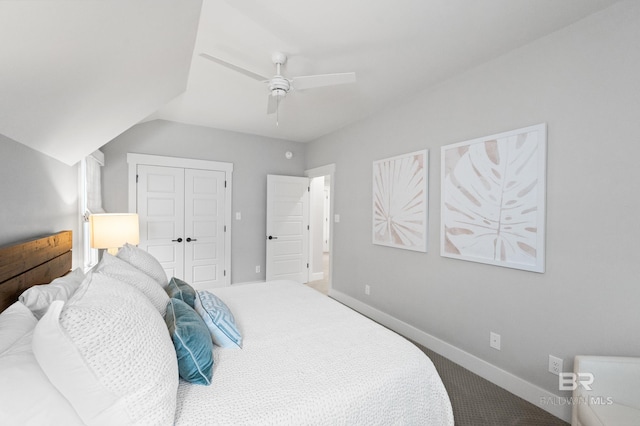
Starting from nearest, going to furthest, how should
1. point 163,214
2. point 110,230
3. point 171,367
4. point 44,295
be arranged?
1. point 171,367
2. point 44,295
3. point 110,230
4. point 163,214

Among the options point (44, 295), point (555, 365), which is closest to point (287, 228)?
point (44, 295)

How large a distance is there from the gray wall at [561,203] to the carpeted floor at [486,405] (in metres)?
0.19

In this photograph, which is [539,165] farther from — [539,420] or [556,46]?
[539,420]

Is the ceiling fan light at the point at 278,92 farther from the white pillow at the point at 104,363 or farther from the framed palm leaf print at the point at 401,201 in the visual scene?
the white pillow at the point at 104,363

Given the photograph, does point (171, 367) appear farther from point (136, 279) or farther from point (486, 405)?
point (486, 405)

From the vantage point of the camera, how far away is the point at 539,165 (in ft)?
6.68

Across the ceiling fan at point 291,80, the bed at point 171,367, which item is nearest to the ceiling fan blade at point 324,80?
the ceiling fan at point 291,80

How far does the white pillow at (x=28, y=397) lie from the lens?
78 centimetres

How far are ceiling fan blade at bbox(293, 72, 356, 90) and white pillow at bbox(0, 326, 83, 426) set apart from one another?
6.78ft

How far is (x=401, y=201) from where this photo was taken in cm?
319

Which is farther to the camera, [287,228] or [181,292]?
[287,228]

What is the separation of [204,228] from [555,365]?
4280 mm

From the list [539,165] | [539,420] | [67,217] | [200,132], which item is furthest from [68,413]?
[200,132]

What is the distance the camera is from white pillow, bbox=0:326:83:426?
2.55ft
